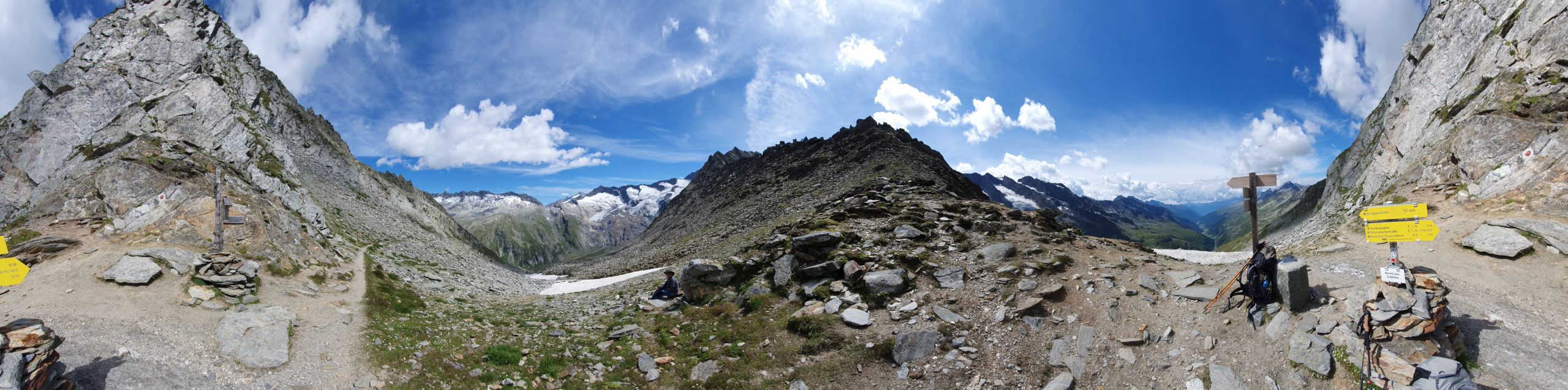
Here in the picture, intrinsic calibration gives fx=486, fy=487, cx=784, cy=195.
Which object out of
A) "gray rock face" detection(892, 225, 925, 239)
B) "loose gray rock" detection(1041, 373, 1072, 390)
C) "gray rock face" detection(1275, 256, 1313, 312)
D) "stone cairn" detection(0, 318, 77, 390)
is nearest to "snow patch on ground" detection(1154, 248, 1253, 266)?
"gray rock face" detection(892, 225, 925, 239)

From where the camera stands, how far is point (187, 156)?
1231 inches

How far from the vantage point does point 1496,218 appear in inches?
707

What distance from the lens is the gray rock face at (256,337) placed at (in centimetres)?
1301

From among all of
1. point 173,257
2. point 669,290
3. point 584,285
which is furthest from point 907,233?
point 584,285

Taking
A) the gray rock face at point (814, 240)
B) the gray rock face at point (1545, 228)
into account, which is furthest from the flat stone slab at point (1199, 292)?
A: the gray rock face at point (814, 240)

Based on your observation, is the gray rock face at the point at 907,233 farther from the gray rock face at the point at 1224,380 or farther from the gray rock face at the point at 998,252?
the gray rock face at the point at 1224,380

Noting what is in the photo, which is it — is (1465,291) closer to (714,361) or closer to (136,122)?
(714,361)

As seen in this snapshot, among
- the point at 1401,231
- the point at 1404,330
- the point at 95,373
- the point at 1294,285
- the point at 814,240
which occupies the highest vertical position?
the point at 1401,231

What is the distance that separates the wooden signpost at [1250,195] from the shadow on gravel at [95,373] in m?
26.9

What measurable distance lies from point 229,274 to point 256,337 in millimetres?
7066

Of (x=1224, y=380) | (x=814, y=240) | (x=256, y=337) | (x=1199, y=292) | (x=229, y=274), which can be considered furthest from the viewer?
(x=814, y=240)

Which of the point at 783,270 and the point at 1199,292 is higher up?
the point at 783,270

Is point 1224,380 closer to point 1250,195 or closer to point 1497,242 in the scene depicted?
point 1250,195

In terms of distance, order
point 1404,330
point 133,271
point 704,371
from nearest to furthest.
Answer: point 1404,330 → point 704,371 → point 133,271
